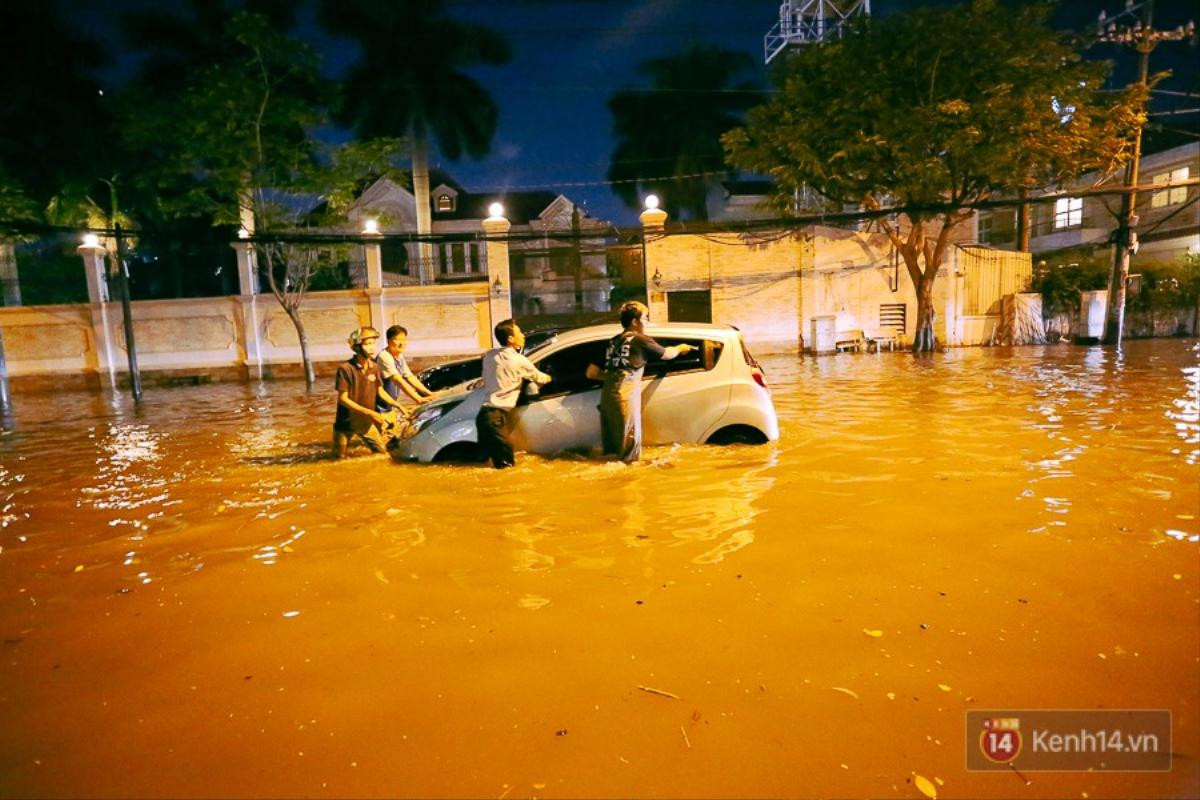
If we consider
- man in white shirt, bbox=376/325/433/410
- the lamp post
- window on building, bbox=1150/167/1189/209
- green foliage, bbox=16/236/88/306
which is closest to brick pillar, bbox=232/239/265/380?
green foliage, bbox=16/236/88/306

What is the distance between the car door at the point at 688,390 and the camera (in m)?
6.56

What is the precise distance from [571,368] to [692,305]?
626 inches

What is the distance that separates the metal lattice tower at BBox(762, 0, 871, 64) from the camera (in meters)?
28.2

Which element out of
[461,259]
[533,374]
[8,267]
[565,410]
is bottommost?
[565,410]

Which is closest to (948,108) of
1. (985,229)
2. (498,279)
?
(498,279)

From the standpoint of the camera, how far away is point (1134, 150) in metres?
19.8

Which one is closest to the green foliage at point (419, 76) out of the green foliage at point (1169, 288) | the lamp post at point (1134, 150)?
the lamp post at point (1134, 150)

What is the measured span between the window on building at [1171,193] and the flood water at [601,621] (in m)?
29.7

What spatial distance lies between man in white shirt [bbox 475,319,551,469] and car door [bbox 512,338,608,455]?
0.71 feet

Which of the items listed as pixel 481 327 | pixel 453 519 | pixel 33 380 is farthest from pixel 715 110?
pixel 453 519

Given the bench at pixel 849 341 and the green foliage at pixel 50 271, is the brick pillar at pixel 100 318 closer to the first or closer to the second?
the green foliage at pixel 50 271

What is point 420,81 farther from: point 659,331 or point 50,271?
point 659,331

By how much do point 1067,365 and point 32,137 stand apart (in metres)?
30.5

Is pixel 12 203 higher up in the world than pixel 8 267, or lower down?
higher up
